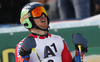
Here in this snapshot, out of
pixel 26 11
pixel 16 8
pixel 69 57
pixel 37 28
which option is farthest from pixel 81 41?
pixel 16 8

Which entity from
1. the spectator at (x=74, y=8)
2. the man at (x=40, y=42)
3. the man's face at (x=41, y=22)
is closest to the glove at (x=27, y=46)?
the man at (x=40, y=42)

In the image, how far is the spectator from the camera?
4.00 meters

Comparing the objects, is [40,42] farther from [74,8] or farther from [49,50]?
[74,8]

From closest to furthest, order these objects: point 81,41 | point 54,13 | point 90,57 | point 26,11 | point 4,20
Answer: point 81,41
point 26,11
point 90,57
point 54,13
point 4,20

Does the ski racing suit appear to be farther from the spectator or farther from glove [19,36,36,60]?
the spectator

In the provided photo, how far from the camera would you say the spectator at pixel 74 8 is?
13.1 feet

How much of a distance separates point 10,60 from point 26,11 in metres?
1.04

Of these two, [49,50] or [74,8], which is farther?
[74,8]

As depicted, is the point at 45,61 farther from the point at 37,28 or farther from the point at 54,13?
the point at 54,13

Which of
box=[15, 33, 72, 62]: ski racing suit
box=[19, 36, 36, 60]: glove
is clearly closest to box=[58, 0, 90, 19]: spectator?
box=[15, 33, 72, 62]: ski racing suit

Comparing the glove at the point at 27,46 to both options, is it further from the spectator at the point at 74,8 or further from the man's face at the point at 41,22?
the spectator at the point at 74,8

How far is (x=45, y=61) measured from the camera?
2180 millimetres

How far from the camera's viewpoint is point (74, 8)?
13.5 ft

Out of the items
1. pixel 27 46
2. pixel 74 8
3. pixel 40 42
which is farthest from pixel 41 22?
pixel 74 8
